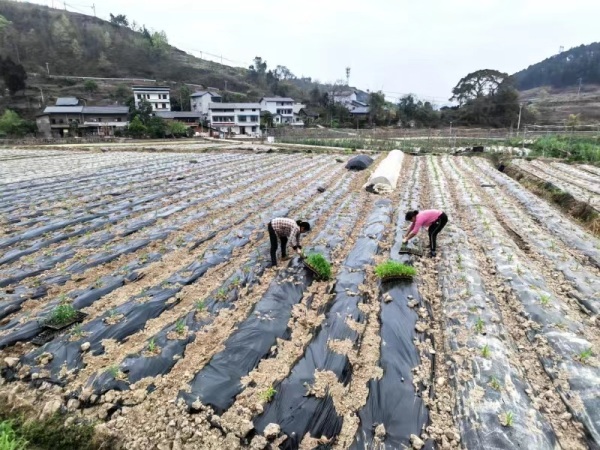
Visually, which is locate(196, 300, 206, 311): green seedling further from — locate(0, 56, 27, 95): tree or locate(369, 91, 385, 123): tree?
locate(0, 56, 27, 95): tree

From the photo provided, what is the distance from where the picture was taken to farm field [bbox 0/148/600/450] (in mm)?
3391

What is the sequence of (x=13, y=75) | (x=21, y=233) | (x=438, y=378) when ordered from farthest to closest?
(x=13, y=75) < (x=21, y=233) < (x=438, y=378)

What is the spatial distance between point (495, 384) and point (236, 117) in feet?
181

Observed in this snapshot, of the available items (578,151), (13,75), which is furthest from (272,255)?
(13,75)

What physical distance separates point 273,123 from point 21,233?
51878mm

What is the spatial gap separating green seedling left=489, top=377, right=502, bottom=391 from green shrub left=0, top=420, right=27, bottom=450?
4589mm

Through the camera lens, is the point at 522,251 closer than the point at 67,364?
No

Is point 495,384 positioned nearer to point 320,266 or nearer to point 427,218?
point 320,266

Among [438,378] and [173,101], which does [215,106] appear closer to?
[173,101]

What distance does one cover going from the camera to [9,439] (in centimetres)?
329

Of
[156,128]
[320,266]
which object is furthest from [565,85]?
[320,266]

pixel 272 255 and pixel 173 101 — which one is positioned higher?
pixel 173 101

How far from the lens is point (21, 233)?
8664mm

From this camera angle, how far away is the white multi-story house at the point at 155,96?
5931 centimetres
